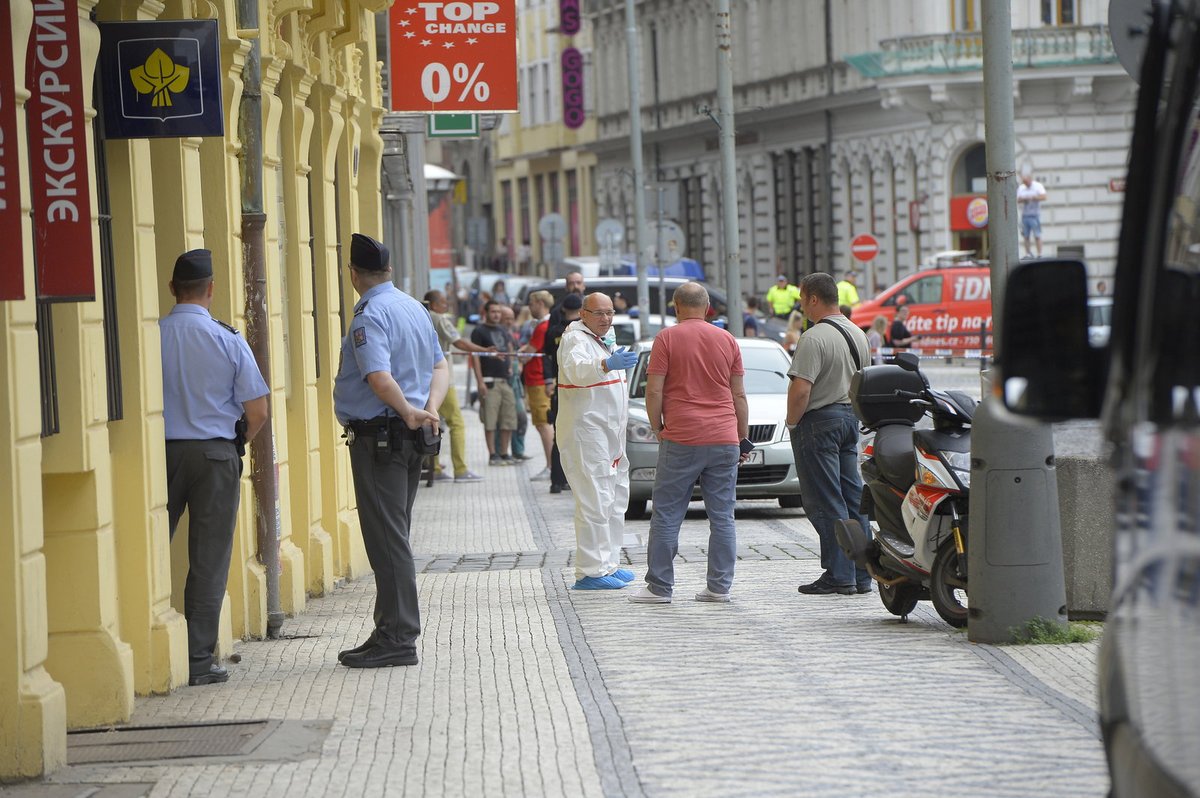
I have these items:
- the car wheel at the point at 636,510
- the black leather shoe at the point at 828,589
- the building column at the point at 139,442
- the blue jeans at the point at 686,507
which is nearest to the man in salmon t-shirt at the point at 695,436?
the blue jeans at the point at 686,507

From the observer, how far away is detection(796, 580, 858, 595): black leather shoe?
12.6 m

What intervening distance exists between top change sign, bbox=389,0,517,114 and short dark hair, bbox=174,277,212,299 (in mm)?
9182

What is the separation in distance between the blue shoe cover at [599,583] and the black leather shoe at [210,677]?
143 inches

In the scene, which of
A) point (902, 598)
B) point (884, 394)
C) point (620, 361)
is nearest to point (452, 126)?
point (620, 361)

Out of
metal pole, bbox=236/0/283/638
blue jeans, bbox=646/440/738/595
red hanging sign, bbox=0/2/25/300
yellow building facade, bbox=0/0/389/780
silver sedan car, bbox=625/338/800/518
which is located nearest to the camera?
red hanging sign, bbox=0/2/25/300

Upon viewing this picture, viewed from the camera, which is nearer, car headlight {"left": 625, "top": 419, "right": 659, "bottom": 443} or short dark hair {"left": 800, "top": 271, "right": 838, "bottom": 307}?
short dark hair {"left": 800, "top": 271, "right": 838, "bottom": 307}

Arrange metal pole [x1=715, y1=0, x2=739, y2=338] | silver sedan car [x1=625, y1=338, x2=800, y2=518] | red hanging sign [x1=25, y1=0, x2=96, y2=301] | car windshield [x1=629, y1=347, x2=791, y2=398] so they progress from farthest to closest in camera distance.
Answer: metal pole [x1=715, y1=0, x2=739, y2=338] < car windshield [x1=629, y1=347, x2=791, y2=398] < silver sedan car [x1=625, y1=338, x2=800, y2=518] < red hanging sign [x1=25, y1=0, x2=96, y2=301]

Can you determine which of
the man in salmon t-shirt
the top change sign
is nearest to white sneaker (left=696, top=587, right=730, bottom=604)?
the man in salmon t-shirt

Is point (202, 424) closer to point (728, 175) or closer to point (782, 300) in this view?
point (728, 175)

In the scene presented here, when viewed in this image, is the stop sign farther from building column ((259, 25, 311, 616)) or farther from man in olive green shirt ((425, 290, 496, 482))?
building column ((259, 25, 311, 616))

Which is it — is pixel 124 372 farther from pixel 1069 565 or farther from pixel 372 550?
pixel 1069 565

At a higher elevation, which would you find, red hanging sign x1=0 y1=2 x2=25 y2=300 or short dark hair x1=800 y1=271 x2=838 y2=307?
red hanging sign x1=0 y1=2 x2=25 y2=300

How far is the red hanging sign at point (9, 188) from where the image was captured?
7.11m

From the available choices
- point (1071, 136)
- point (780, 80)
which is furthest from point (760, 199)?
point (1071, 136)
